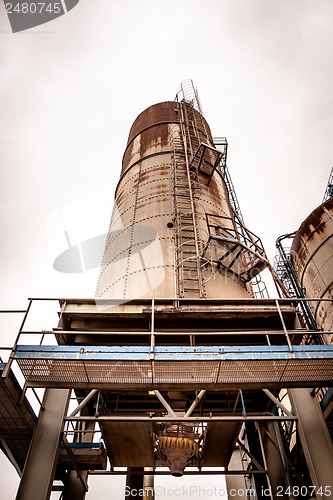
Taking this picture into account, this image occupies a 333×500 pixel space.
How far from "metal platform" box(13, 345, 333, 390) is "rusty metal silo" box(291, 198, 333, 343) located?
23.3 ft

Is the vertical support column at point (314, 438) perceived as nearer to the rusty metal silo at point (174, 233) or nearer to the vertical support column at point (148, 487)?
the rusty metal silo at point (174, 233)

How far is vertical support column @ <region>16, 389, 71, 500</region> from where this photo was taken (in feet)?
17.3

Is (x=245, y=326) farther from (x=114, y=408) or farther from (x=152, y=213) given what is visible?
(x=152, y=213)

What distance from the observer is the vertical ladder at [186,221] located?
8.20m

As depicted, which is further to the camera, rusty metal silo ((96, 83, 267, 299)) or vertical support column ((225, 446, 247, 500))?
vertical support column ((225, 446, 247, 500))

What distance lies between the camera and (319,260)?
44.6 ft

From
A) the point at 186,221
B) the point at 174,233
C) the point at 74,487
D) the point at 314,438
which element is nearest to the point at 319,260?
the point at 186,221

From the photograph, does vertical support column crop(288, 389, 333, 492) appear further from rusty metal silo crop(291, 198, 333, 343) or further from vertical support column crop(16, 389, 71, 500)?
rusty metal silo crop(291, 198, 333, 343)

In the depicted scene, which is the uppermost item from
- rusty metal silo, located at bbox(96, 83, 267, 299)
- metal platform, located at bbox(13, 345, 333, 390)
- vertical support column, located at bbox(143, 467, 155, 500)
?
rusty metal silo, located at bbox(96, 83, 267, 299)

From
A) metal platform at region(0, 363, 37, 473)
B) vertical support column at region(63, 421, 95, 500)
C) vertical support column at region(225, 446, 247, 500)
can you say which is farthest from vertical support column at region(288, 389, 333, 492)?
vertical support column at region(225, 446, 247, 500)

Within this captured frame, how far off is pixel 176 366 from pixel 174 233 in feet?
14.0

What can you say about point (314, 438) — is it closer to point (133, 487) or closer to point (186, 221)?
point (186, 221)

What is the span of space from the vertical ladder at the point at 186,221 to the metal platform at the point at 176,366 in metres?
2.27

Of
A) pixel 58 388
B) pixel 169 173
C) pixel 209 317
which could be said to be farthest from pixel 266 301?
pixel 169 173
